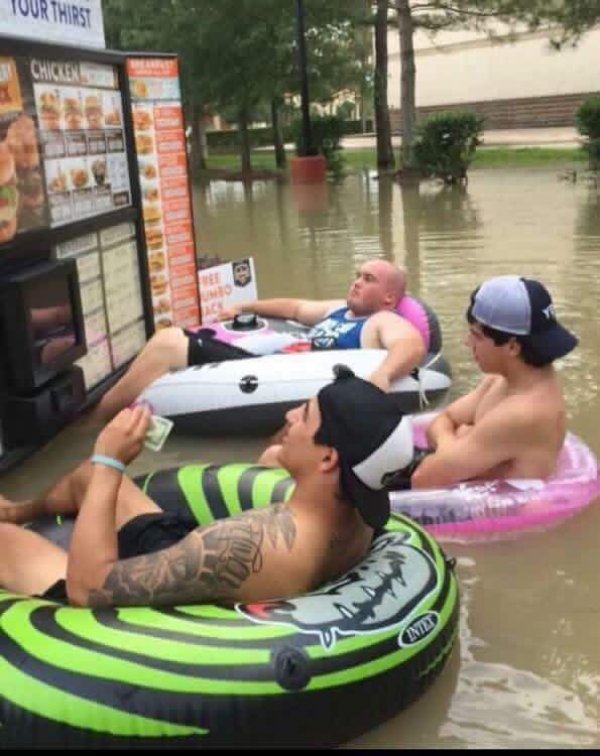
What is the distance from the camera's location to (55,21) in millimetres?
5590

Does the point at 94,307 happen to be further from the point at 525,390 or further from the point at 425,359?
the point at 525,390

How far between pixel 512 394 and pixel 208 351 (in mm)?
2266

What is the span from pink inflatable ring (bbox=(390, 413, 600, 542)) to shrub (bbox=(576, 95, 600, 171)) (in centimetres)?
1513

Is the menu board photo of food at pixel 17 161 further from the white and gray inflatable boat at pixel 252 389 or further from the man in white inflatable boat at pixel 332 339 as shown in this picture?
the white and gray inflatable boat at pixel 252 389

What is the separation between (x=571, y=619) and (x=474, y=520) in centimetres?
63

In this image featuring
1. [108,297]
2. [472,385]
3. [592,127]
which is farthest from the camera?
[592,127]

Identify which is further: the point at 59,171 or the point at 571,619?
the point at 59,171

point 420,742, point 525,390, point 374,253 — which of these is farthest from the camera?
Answer: point 374,253

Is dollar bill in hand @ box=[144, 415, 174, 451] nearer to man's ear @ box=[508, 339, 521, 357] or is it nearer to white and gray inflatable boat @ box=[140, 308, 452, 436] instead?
man's ear @ box=[508, 339, 521, 357]

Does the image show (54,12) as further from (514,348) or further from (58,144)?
(514,348)

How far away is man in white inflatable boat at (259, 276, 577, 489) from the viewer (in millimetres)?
3973

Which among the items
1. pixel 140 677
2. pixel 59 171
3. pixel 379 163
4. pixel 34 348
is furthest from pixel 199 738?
pixel 379 163

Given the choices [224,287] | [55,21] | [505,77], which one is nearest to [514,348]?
[55,21]

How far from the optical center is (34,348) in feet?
16.3
